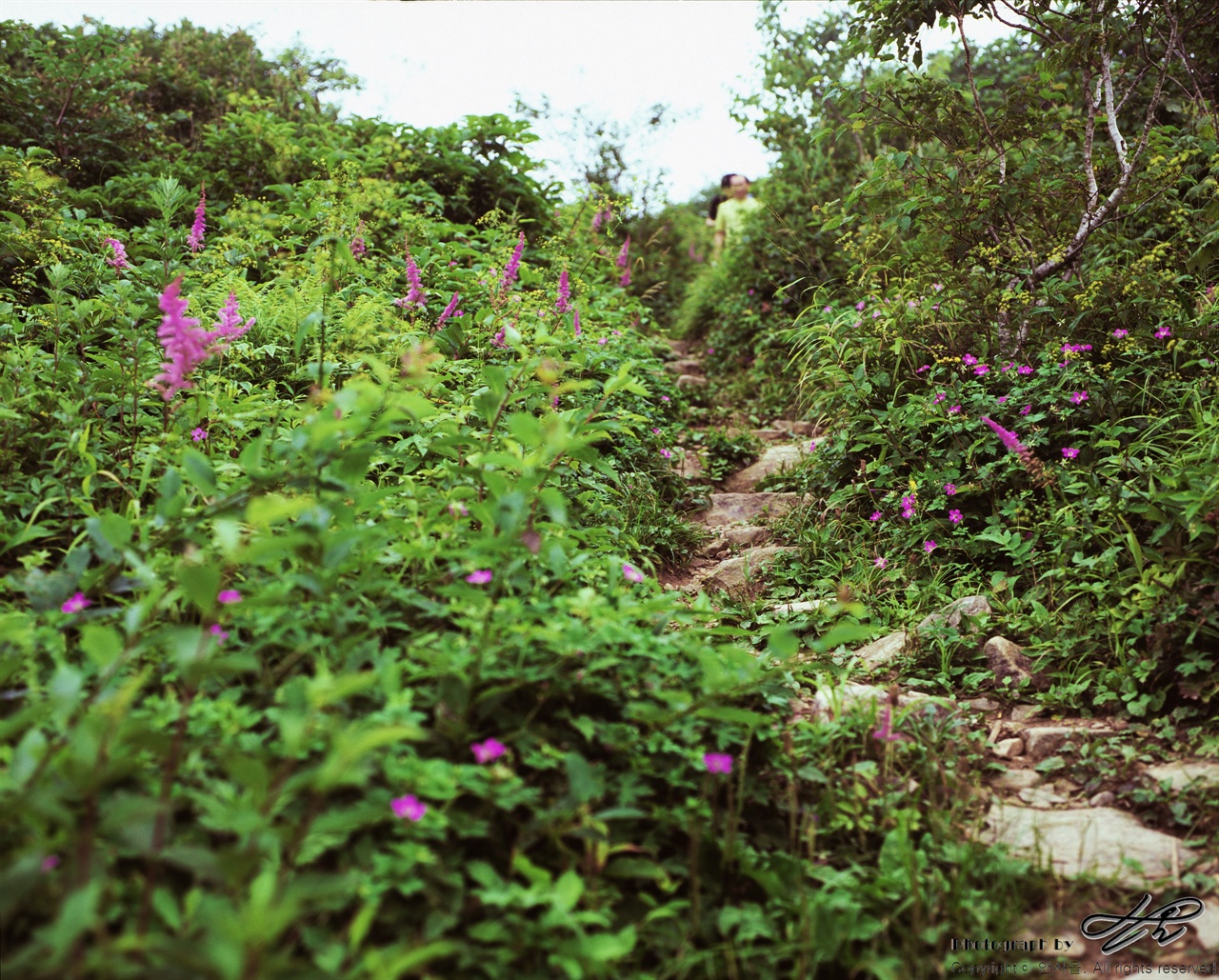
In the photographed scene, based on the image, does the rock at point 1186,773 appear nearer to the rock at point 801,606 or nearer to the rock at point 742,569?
the rock at point 801,606

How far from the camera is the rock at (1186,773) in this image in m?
2.14

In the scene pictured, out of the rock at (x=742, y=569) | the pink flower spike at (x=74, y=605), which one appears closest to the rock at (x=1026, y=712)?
the rock at (x=742, y=569)

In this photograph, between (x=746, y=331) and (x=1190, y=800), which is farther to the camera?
(x=746, y=331)

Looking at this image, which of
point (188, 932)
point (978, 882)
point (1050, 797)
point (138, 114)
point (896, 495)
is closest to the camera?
point (188, 932)

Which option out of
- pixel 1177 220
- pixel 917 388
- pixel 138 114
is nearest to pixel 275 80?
pixel 138 114

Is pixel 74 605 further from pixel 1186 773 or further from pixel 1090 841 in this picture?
pixel 1186 773

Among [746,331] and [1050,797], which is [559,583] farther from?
[746,331]

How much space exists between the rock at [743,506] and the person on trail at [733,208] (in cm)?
514

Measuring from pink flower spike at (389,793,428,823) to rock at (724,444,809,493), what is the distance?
401cm

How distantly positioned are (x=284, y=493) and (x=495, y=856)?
1.29 metres

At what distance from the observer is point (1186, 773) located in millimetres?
2188

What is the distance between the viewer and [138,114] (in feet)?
20.9

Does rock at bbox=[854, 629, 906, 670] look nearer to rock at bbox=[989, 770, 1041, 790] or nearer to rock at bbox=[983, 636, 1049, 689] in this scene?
rock at bbox=[983, 636, 1049, 689]
